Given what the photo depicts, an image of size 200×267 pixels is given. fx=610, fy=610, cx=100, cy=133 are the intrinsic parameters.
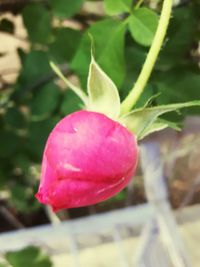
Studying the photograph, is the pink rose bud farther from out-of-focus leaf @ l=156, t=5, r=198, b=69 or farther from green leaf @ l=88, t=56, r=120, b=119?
out-of-focus leaf @ l=156, t=5, r=198, b=69

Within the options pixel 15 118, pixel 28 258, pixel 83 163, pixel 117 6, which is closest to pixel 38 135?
pixel 15 118

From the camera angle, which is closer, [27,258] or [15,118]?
[27,258]

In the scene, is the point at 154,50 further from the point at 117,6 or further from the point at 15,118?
the point at 15,118

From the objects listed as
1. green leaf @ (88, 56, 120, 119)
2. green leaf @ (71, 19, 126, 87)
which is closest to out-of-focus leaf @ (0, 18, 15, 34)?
green leaf @ (71, 19, 126, 87)

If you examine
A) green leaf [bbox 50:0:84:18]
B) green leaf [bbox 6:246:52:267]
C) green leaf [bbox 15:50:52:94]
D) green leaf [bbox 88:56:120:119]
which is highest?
green leaf [bbox 88:56:120:119]

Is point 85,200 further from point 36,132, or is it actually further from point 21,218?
point 21,218

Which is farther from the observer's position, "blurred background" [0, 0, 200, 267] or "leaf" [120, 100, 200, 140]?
"blurred background" [0, 0, 200, 267]

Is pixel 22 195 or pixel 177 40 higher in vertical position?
pixel 177 40

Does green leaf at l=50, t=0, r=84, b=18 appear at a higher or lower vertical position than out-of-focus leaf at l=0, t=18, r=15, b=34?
higher

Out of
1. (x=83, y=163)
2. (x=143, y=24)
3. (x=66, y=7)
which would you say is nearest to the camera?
(x=83, y=163)
